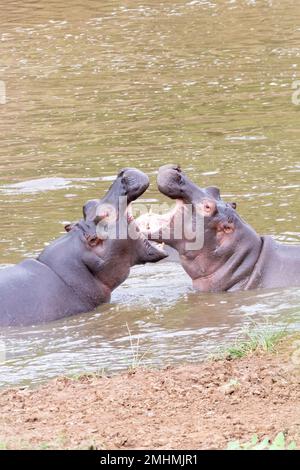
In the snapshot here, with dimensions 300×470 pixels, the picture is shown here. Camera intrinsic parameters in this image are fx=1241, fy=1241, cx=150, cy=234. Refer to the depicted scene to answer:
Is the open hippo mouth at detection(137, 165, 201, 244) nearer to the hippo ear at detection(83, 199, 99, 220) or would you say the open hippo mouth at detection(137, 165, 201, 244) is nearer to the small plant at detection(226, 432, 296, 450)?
the hippo ear at detection(83, 199, 99, 220)

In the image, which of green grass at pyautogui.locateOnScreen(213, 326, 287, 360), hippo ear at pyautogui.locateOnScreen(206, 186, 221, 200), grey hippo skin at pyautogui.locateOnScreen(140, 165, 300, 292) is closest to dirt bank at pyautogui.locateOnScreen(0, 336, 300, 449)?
green grass at pyautogui.locateOnScreen(213, 326, 287, 360)

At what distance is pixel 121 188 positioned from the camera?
820cm

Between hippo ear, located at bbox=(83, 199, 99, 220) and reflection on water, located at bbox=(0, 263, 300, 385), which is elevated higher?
hippo ear, located at bbox=(83, 199, 99, 220)

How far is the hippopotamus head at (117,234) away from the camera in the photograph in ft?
26.8

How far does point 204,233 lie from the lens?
852cm

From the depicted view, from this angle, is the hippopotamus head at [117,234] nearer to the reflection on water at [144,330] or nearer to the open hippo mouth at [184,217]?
the open hippo mouth at [184,217]

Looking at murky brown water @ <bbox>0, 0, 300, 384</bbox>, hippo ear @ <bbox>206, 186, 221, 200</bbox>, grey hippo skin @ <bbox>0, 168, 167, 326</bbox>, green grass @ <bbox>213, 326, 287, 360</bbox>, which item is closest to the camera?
green grass @ <bbox>213, 326, 287, 360</bbox>

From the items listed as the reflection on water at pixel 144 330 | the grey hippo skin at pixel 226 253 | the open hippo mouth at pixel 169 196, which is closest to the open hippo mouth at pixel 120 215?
the open hippo mouth at pixel 169 196

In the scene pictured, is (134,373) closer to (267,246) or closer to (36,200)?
(267,246)

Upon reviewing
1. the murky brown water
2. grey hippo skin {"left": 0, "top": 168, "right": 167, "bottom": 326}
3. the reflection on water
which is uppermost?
grey hippo skin {"left": 0, "top": 168, "right": 167, "bottom": 326}

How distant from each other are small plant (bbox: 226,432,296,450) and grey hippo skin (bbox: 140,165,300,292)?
3.51 meters

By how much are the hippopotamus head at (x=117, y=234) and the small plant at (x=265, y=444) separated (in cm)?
326

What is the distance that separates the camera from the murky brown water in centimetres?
782

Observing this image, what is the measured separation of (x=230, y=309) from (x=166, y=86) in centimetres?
787
